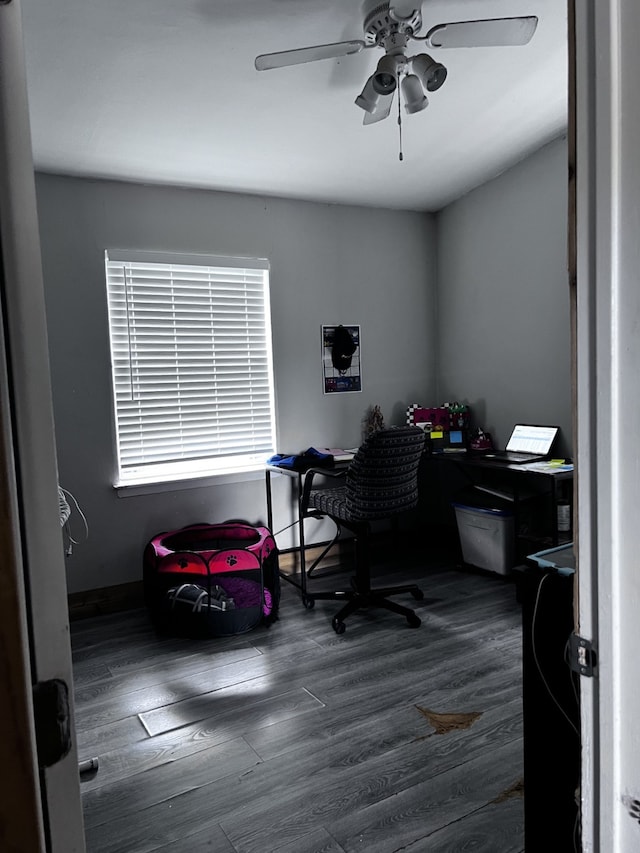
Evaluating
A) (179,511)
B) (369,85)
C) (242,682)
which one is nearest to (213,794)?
(242,682)

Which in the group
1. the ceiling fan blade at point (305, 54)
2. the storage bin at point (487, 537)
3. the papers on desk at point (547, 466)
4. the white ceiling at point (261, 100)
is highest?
the white ceiling at point (261, 100)

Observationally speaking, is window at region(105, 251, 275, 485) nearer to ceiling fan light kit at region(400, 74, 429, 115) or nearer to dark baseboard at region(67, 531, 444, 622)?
dark baseboard at region(67, 531, 444, 622)

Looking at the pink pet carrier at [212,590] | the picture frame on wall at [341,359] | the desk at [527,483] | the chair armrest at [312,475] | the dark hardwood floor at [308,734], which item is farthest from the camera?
the picture frame on wall at [341,359]

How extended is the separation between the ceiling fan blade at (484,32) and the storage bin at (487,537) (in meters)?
2.51

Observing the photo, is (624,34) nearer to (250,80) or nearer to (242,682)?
(250,80)

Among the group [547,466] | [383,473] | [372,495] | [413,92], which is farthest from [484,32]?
[547,466]

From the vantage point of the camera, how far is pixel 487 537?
12.3ft

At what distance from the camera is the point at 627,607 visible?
76cm

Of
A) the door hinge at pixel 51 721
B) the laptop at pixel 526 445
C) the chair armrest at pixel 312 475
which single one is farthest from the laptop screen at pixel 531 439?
the door hinge at pixel 51 721

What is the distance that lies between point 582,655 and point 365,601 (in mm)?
2441

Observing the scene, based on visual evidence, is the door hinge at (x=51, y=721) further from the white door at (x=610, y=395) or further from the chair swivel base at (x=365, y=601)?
the chair swivel base at (x=365, y=601)

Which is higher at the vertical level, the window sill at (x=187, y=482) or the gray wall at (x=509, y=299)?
the gray wall at (x=509, y=299)

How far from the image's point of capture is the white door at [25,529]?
1.40 feet

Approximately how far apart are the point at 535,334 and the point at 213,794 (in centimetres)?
318
